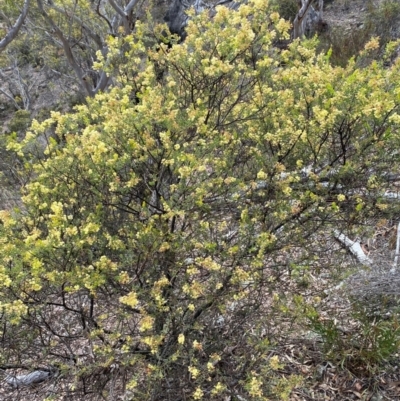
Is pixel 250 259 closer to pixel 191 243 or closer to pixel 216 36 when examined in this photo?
pixel 191 243

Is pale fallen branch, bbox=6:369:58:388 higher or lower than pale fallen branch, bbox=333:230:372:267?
higher

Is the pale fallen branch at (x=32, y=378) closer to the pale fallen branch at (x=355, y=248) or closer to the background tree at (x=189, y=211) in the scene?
the background tree at (x=189, y=211)

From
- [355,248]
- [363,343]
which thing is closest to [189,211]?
[363,343]

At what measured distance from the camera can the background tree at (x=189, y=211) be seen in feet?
7.95

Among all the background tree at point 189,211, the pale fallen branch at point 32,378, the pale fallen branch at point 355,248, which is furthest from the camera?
the pale fallen branch at point 355,248

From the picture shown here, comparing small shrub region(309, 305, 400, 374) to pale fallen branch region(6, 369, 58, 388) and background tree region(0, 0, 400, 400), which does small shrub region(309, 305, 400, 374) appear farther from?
pale fallen branch region(6, 369, 58, 388)

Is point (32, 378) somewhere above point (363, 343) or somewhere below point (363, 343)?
above

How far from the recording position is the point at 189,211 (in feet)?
8.82

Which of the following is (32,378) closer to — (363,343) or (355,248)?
(363,343)

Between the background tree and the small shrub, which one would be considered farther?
the small shrub

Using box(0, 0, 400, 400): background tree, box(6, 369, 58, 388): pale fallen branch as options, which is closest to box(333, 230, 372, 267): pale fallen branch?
box(0, 0, 400, 400): background tree

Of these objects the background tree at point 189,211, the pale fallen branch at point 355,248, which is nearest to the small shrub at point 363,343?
the background tree at point 189,211

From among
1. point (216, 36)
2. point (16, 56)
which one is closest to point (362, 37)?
point (216, 36)

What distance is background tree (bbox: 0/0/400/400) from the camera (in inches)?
95.3
